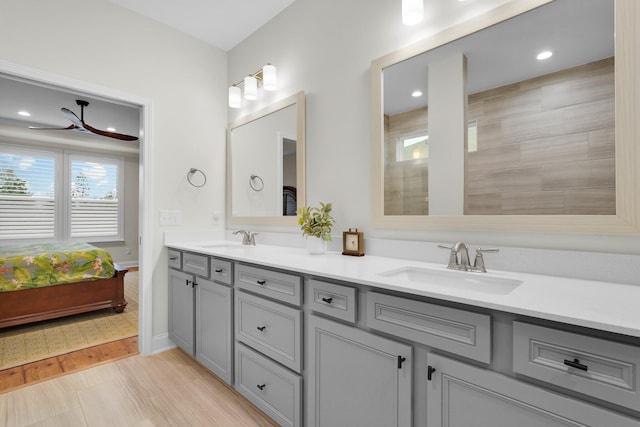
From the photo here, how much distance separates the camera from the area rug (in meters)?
2.47

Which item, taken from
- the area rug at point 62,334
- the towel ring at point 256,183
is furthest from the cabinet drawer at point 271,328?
the area rug at point 62,334

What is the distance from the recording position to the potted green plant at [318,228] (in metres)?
1.89

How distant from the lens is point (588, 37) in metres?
1.15

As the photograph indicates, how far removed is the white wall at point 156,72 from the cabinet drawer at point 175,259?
10cm

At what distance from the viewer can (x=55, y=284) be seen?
3123 mm

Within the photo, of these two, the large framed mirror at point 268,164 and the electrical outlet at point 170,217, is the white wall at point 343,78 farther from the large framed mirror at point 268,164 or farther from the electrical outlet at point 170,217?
the electrical outlet at point 170,217

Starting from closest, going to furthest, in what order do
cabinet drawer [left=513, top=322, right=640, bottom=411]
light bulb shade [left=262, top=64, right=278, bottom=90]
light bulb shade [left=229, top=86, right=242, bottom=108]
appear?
cabinet drawer [left=513, top=322, right=640, bottom=411] < light bulb shade [left=262, top=64, right=278, bottom=90] < light bulb shade [left=229, top=86, right=242, bottom=108]

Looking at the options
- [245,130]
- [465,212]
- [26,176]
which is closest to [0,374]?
[245,130]

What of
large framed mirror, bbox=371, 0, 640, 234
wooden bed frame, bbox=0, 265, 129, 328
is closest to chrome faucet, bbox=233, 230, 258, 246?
large framed mirror, bbox=371, 0, 640, 234

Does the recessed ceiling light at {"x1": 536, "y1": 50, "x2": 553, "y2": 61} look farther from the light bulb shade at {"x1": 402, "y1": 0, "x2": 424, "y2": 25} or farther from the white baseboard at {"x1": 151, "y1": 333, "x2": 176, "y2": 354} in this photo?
the white baseboard at {"x1": 151, "y1": 333, "x2": 176, "y2": 354}

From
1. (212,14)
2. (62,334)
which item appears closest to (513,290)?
(212,14)

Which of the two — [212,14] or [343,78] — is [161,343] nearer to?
[343,78]

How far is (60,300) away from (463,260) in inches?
150

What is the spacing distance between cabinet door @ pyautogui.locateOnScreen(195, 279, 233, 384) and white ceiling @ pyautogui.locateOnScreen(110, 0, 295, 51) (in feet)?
6.67
